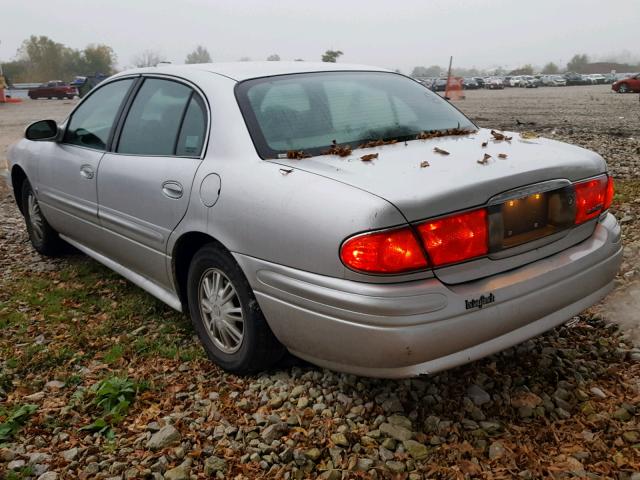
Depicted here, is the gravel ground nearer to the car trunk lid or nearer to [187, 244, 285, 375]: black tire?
[187, 244, 285, 375]: black tire

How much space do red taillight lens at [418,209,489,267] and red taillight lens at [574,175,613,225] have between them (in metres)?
0.63

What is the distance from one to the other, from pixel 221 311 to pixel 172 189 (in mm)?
675

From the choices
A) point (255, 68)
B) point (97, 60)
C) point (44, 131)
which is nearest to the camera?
point (255, 68)

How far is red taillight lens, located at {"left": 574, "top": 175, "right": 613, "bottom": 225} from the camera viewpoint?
8.68ft

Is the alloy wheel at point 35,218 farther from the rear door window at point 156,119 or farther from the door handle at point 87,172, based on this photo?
the rear door window at point 156,119

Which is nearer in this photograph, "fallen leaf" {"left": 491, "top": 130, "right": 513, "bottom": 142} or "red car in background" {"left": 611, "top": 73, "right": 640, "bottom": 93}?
"fallen leaf" {"left": 491, "top": 130, "right": 513, "bottom": 142}

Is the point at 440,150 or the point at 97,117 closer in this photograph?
the point at 440,150

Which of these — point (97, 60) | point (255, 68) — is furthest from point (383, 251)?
point (97, 60)

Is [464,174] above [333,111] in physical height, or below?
below

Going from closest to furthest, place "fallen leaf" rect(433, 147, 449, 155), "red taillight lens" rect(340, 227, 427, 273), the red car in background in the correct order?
"red taillight lens" rect(340, 227, 427, 273) < "fallen leaf" rect(433, 147, 449, 155) < the red car in background

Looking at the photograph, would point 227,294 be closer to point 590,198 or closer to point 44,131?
point 590,198

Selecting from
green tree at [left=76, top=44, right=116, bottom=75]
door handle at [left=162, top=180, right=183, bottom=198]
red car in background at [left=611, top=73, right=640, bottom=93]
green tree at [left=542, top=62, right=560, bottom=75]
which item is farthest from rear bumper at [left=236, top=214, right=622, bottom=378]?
green tree at [left=542, top=62, right=560, bottom=75]

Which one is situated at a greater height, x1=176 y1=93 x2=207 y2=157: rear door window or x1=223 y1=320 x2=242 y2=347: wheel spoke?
x1=176 y1=93 x2=207 y2=157: rear door window

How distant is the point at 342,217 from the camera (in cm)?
220
